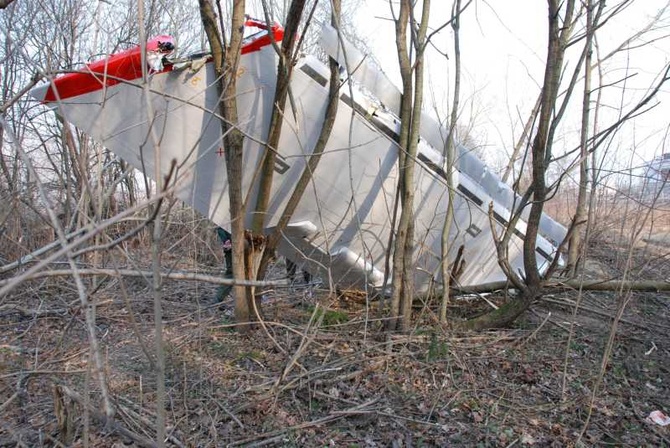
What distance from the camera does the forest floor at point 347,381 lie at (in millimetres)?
2707

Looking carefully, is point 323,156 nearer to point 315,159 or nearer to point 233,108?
point 315,159

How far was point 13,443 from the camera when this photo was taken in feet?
8.52

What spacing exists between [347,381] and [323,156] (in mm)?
1894

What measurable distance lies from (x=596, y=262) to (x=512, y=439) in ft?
15.5

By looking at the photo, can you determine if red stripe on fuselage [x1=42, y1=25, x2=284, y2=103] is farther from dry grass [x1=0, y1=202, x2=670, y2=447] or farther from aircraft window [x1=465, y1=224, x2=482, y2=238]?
aircraft window [x1=465, y1=224, x2=482, y2=238]

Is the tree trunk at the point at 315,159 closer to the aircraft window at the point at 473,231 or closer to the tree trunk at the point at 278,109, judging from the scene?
the tree trunk at the point at 278,109

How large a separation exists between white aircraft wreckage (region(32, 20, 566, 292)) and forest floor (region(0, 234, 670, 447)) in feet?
2.08

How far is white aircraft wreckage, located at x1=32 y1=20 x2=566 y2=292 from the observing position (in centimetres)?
372

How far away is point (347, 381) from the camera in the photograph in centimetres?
331

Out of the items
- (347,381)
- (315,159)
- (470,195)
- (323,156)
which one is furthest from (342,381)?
(470,195)

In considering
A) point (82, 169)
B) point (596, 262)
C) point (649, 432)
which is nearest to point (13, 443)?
point (82, 169)

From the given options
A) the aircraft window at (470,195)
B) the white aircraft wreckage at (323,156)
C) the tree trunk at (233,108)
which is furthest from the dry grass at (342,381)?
the aircraft window at (470,195)

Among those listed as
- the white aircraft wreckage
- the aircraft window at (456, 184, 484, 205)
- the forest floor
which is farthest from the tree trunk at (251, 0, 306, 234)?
the aircraft window at (456, 184, 484, 205)

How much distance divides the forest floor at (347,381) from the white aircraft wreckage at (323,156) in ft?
2.08
